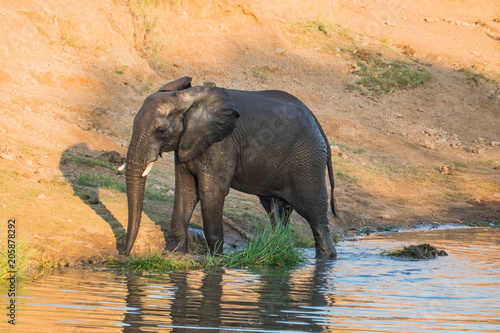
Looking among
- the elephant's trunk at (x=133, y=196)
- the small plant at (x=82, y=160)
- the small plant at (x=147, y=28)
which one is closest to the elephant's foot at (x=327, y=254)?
the elephant's trunk at (x=133, y=196)

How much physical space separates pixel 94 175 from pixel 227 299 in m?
5.76

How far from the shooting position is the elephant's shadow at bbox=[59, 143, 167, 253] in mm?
9148

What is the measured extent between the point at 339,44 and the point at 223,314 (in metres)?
19.9

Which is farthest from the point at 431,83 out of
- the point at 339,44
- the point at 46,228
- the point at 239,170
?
the point at 46,228

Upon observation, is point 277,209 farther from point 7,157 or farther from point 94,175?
point 7,157

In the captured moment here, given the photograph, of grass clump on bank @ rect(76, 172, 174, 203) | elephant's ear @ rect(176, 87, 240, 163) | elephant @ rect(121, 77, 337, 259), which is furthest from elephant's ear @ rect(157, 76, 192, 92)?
grass clump on bank @ rect(76, 172, 174, 203)

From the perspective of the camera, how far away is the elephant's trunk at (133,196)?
25.8ft

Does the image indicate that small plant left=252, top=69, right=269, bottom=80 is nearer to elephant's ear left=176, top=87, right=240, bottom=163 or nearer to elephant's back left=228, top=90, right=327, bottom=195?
elephant's back left=228, top=90, right=327, bottom=195

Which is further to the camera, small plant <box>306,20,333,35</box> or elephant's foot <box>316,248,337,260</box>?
small plant <box>306,20,333,35</box>

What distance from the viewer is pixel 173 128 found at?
8.09 metres

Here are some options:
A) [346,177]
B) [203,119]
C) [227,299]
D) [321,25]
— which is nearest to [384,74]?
[321,25]

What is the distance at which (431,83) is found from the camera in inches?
912

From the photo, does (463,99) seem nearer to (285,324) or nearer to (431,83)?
(431,83)

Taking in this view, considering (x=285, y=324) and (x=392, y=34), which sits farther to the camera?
(x=392, y=34)
